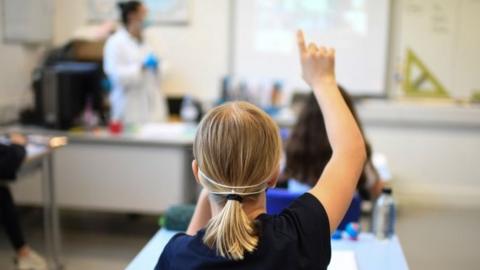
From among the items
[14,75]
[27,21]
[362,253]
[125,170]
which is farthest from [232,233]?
[27,21]

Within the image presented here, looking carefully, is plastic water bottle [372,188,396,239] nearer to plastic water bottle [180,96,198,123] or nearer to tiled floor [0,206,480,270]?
tiled floor [0,206,480,270]

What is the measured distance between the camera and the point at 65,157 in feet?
11.8

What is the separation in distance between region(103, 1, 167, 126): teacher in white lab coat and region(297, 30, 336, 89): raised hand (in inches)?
107

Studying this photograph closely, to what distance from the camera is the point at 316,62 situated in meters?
1.09

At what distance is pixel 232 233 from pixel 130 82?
2.95 meters

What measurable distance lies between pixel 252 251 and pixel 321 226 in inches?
5.4

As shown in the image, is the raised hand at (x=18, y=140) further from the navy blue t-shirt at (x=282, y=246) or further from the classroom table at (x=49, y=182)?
the navy blue t-shirt at (x=282, y=246)

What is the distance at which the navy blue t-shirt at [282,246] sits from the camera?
0.95 m

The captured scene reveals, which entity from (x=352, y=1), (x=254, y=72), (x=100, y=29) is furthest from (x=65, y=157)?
(x=352, y=1)

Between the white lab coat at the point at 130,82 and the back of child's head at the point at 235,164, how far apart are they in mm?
2819

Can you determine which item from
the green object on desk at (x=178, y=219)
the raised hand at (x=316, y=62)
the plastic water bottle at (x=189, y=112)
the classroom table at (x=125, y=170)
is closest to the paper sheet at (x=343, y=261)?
the green object on desk at (x=178, y=219)

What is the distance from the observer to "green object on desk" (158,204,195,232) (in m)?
1.76

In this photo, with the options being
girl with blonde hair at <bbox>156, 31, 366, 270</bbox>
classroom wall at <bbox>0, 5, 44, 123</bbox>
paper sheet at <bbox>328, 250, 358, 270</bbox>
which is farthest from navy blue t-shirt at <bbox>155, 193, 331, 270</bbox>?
classroom wall at <bbox>0, 5, 44, 123</bbox>

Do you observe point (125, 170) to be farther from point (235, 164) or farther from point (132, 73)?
point (235, 164)
